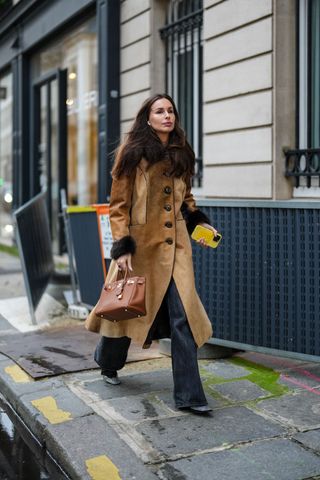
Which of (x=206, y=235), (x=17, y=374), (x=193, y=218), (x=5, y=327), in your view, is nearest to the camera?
(x=206, y=235)

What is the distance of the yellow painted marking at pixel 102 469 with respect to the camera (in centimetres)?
323

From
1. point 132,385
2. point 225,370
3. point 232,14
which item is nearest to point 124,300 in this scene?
point 132,385

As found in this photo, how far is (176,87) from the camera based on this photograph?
29.1 feet

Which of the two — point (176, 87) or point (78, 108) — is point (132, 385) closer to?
point (176, 87)

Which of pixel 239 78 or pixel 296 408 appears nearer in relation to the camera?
pixel 296 408

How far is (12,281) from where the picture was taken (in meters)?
9.80

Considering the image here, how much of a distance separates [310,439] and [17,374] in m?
2.30

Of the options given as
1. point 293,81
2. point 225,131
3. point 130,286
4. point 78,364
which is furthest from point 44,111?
point 130,286

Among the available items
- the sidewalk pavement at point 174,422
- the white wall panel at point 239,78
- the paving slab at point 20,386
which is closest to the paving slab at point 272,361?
the sidewalk pavement at point 174,422

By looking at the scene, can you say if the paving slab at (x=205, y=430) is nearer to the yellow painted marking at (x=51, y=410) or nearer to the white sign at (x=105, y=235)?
the yellow painted marking at (x=51, y=410)

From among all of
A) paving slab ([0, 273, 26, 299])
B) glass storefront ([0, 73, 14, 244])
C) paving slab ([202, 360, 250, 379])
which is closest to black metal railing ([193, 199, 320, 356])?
paving slab ([202, 360, 250, 379])

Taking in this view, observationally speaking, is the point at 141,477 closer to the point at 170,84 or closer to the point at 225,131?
the point at 225,131

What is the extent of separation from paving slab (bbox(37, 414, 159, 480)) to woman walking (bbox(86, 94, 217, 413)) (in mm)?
576

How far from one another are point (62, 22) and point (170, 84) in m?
3.81
